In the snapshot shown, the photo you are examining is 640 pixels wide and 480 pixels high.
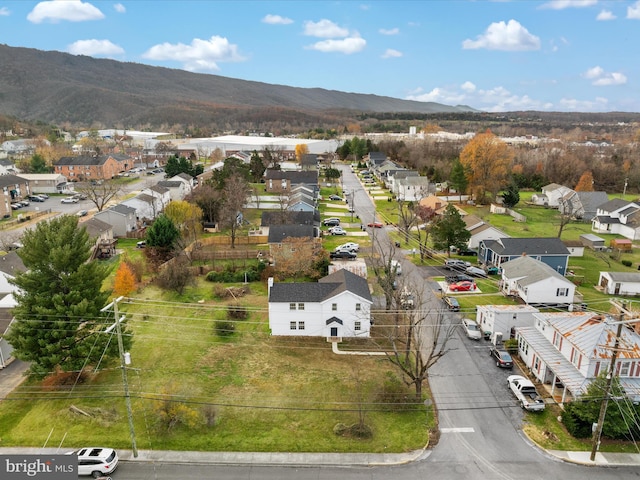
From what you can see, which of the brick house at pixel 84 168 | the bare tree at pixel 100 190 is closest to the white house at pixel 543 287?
the bare tree at pixel 100 190

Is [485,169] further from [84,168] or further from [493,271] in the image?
[84,168]

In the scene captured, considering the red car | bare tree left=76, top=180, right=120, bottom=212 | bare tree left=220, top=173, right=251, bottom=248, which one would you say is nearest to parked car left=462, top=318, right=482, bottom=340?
the red car

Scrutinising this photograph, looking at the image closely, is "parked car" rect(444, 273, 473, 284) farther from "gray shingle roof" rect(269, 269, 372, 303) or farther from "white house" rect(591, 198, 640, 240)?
"white house" rect(591, 198, 640, 240)

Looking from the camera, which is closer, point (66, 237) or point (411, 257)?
point (66, 237)

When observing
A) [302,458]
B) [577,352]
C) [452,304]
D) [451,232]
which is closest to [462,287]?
[452,304]

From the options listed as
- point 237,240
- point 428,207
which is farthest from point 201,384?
point 428,207

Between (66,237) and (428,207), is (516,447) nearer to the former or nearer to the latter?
(66,237)

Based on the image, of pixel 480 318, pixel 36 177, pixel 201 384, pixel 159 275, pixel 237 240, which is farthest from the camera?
pixel 36 177
